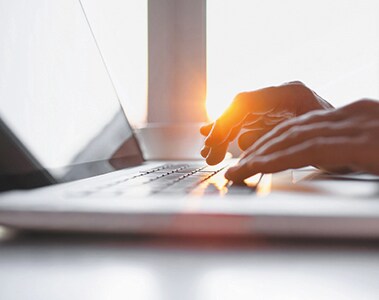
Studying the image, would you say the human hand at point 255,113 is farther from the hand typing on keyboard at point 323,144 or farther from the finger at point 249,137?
the hand typing on keyboard at point 323,144

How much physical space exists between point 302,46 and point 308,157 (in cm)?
104

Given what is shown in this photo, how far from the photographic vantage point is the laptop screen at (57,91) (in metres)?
0.52

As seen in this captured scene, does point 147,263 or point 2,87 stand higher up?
point 2,87

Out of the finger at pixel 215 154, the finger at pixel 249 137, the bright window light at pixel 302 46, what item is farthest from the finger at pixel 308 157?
the bright window light at pixel 302 46

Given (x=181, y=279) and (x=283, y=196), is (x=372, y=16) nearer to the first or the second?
(x=283, y=196)

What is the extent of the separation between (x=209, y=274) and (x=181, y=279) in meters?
0.02

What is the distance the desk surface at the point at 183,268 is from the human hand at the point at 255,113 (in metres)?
0.40

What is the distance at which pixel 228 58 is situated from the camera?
1481mm

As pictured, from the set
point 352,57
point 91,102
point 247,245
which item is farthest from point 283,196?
point 352,57

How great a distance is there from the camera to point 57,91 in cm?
64

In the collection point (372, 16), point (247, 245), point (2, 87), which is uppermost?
point (372, 16)

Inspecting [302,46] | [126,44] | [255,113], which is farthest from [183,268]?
[302,46]

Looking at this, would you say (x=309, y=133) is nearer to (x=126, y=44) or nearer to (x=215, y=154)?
→ (x=215, y=154)

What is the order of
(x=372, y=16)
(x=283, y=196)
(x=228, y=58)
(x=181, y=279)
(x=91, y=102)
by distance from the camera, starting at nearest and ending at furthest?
1. (x=181, y=279)
2. (x=283, y=196)
3. (x=91, y=102)
4. (x=372, y=16)
5. (x=228, y=58)
